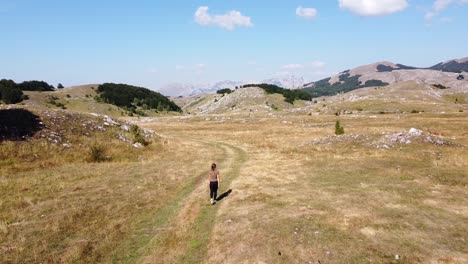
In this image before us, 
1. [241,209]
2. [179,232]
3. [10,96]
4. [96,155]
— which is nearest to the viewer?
[179,232]

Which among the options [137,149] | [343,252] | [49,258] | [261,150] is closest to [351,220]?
[343,252]

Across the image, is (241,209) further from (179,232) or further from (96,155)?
(96,155)

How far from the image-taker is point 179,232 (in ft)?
61.9

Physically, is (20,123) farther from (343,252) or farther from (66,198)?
(343,252)

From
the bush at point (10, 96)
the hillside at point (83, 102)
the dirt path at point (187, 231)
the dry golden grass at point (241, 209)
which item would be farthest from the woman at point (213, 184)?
the bush at point (10, 96)

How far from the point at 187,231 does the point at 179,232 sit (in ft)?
1.53

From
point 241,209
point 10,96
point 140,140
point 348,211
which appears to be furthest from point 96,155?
point 10,96

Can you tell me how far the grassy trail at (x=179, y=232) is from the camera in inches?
638

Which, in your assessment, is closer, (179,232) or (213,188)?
(179,232)

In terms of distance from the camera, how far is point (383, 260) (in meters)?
14.5

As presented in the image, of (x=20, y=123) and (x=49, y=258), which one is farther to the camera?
(x=20, y=123)

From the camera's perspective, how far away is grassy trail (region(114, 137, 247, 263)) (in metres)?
16.2

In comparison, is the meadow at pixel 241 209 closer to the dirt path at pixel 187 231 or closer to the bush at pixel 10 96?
the dirt path at pixel 187 231

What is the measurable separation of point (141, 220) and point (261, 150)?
98.9ft
